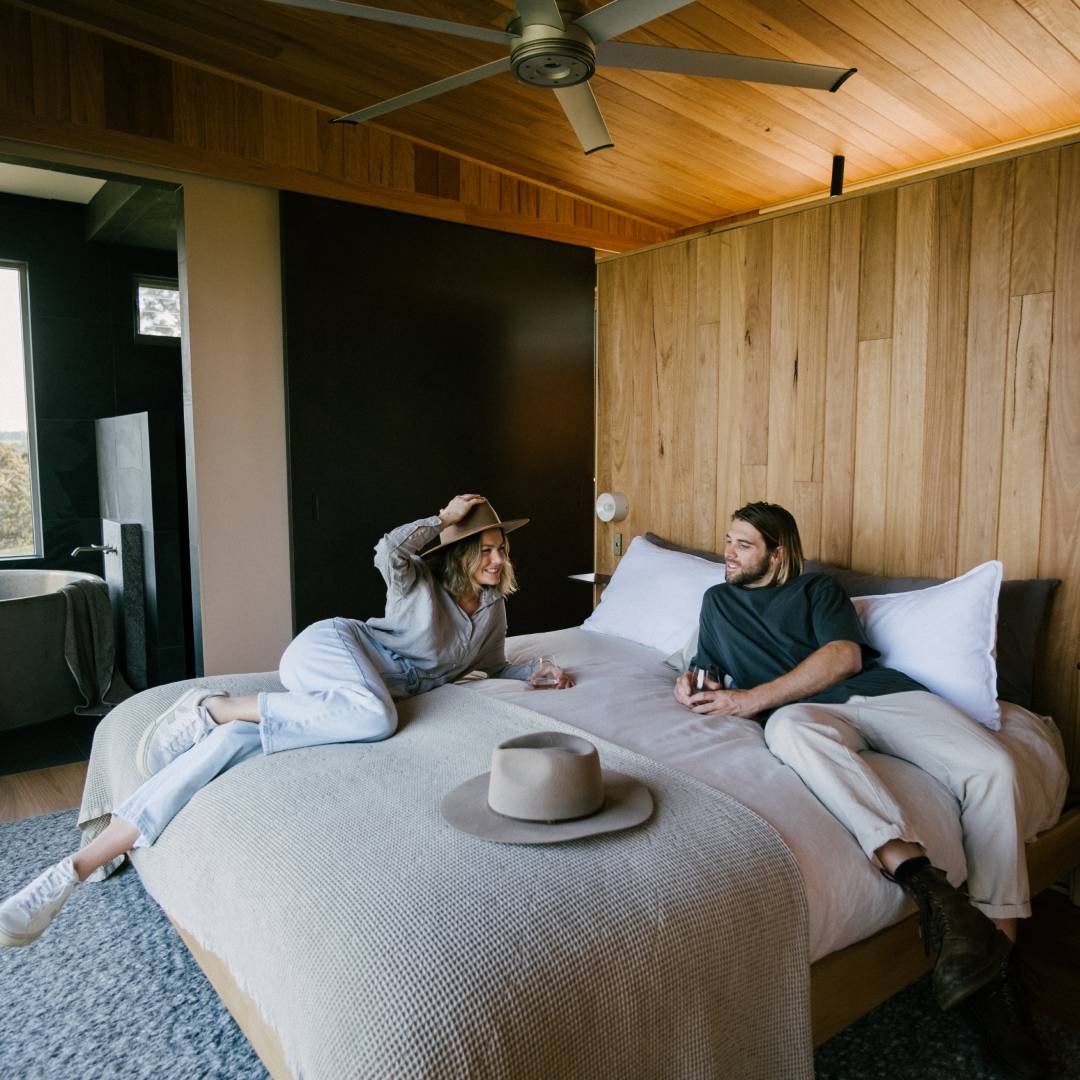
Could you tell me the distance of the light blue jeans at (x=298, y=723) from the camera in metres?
1.88

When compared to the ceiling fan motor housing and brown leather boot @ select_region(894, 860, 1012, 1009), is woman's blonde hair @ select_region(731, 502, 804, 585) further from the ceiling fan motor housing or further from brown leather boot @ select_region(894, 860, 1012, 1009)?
the ceiling fan motor housing

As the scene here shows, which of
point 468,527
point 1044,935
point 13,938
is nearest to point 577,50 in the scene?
point 468,527

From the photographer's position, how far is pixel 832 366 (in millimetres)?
3027

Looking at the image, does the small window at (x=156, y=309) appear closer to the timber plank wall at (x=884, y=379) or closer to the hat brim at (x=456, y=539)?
the timber plank wall at (x=884, y=379)

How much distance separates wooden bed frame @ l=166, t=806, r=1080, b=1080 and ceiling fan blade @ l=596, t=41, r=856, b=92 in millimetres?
1975

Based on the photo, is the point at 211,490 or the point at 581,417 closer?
the point at 211,490

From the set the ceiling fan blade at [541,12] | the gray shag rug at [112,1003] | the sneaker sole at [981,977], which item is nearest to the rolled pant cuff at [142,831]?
the gray shag rug at [112,1003]

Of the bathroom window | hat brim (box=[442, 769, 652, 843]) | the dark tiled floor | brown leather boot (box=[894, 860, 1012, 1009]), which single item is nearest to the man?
brown leather boot (box=[894, 860, 1012, 1009])

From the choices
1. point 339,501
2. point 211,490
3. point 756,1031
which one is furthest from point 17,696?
point 756,1031

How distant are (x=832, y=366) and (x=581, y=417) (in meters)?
1.83

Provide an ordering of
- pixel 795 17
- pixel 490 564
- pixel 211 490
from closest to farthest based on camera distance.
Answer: pixel 490 564 < pixel 795 17 < pixel 211 490

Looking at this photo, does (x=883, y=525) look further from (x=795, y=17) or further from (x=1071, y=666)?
(x=795, y=17)

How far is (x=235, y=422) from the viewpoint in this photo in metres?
3.58

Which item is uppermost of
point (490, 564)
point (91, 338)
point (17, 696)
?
point (91, 338)
